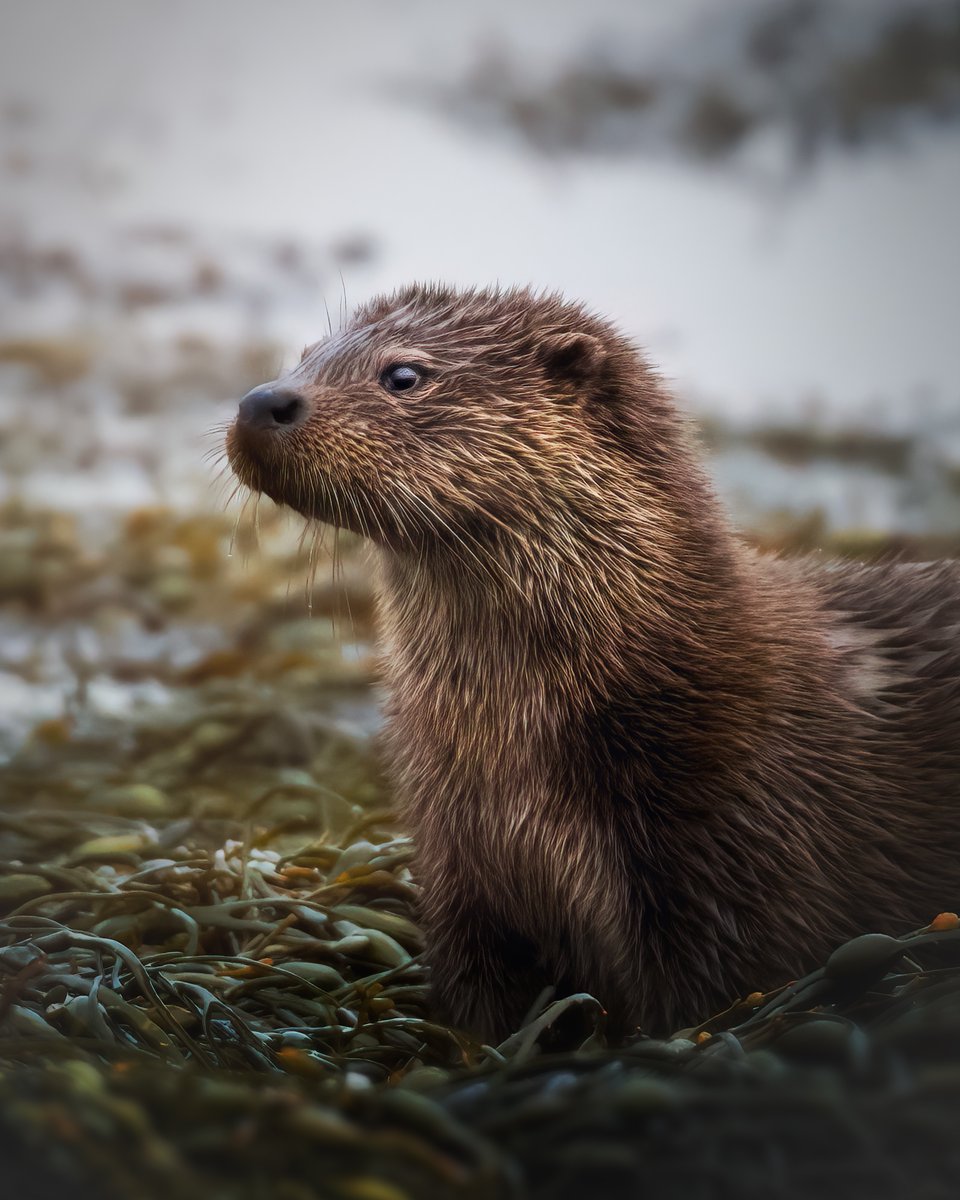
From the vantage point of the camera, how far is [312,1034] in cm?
121

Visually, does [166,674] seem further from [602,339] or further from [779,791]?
[779,791]

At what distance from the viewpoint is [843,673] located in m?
1.32

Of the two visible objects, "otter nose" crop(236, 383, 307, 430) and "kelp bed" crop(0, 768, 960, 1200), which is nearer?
"kelp bed" crop(0, 768, 960, 1200)

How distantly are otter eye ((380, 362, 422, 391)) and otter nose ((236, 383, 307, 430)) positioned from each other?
4.1 inches

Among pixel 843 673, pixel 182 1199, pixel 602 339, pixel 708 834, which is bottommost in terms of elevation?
pixel 182 1199

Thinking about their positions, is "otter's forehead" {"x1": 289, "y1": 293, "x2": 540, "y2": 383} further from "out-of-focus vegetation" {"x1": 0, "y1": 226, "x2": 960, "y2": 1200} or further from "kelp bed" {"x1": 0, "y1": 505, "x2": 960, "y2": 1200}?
"kelp bed" {"x1": 0, "y1": 505, "x2": 960, "y2": 1200}

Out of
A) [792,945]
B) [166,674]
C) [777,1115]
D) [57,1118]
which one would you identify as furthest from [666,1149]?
[166,674]

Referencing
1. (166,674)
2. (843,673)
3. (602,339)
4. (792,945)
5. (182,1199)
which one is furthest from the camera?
(166,674)

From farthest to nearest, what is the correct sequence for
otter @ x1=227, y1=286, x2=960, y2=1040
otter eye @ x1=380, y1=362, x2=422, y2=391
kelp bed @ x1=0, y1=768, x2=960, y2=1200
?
1. otter eye @ x1=380, y1=362, x2=422, y2=391
2. otter @ x1=227, y1=286, x2=960, y2=1040
3. kelp bed @ x1=0, y1=768, x2=960, y2=1200

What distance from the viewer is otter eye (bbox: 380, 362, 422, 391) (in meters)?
1.35

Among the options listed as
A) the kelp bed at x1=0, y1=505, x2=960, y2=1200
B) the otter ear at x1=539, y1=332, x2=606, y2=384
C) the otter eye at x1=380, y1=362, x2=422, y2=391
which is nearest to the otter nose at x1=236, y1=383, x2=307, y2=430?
the otter eye at x1=380, y1=362, x2=422, y2=391

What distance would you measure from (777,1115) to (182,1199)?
350mm

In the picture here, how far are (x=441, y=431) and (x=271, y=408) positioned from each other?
18 centimetres

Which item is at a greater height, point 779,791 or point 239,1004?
point 779,791
